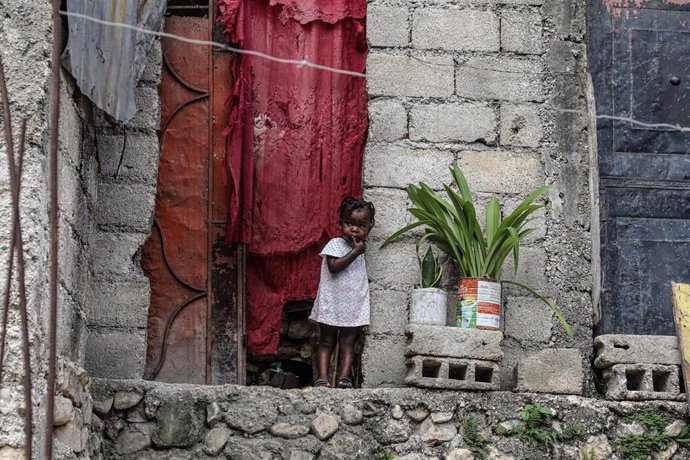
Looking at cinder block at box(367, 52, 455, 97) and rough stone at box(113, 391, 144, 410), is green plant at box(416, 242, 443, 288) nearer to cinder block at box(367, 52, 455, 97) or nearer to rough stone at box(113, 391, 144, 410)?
cinder block at box(367, 52, 455, 97)

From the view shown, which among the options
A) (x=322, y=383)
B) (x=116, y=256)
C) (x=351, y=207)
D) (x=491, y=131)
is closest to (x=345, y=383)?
(x=322, y=383)

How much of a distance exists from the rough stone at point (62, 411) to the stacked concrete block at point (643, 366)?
2.32m

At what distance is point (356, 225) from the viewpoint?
5.15 m

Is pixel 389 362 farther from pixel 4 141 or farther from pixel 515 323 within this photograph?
pixel 4 141

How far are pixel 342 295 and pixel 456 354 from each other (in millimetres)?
643

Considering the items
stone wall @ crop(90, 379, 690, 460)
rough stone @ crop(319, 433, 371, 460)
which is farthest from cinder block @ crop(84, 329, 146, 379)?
rough stone @ crop(319, 433, 371, 460)

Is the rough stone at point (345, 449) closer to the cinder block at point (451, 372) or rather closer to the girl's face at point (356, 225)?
the cinder block at point (451, 372)

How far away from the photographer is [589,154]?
17.9 ft

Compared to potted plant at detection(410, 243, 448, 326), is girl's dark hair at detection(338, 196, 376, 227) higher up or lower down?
higher up

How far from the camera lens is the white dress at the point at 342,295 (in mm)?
5141

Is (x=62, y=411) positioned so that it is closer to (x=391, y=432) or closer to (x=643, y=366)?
(x=391, y=432)

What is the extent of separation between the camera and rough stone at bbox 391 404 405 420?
4.70 meters

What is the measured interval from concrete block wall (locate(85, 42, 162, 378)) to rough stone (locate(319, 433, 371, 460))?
100cm

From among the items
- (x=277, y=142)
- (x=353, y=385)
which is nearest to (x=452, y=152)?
(x=277, y=142)
